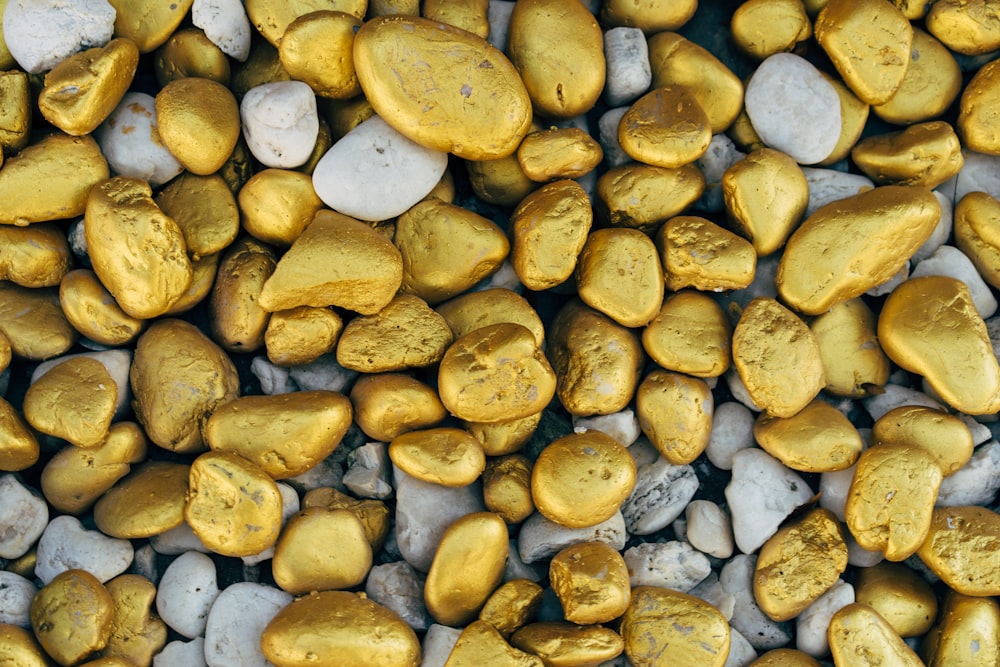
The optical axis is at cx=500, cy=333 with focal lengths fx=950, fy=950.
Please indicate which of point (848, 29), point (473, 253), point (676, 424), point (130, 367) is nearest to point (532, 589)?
point (676, 424)

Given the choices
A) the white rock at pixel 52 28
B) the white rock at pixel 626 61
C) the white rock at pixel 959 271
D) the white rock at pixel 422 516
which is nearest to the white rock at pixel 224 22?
the white rock at pixel 52 28

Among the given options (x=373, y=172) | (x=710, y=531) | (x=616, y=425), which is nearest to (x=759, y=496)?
(x=710, y=531)

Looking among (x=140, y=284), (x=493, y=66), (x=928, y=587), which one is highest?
(x=493, y=66)

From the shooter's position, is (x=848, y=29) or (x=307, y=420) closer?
(x=307, y=420)

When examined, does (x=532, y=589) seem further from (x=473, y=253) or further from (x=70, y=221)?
(x=70, y=221)

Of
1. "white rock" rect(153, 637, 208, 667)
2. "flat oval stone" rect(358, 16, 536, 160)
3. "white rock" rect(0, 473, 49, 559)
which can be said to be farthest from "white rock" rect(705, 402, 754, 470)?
"white rock" rect(0, 473, 49, 559)

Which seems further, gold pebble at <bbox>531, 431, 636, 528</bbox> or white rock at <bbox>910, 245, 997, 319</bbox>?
white rock at <bbox>910, 245, 997, 319</bbox>

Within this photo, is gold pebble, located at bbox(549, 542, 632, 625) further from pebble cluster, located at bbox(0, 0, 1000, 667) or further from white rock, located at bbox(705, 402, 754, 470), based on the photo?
white rock, located at bbox(705, 402, 754, 470)
